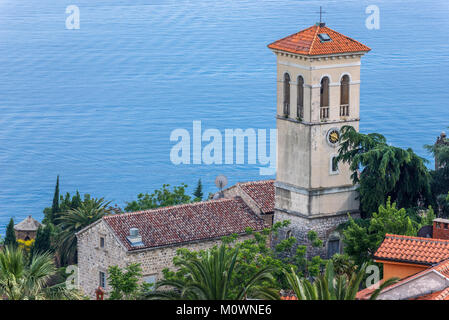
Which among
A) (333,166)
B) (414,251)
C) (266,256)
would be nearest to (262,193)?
(333,166)

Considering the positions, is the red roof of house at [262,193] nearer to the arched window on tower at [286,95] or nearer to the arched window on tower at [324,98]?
the arched window on tower at [286,95]

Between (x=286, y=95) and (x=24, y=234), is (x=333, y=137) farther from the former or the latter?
(x=24, y=234)

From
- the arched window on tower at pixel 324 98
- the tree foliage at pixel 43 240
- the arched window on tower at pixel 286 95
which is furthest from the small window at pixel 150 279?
the tree foliage at pixel 43 240

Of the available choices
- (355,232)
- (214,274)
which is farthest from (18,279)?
(355,232)

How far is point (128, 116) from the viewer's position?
182500mm

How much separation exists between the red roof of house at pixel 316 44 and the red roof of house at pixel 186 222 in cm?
823

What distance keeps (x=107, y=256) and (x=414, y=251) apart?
835 inches

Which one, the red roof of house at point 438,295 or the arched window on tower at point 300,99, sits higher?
the arched window on tower at point 300,99

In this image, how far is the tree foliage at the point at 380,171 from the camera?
191 feet

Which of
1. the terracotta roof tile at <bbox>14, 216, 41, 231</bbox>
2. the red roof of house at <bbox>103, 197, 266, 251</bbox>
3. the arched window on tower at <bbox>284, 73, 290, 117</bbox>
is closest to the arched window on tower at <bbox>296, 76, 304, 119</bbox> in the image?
the arched window on tower at <bbox>284, 73, 290, 117</bbox>

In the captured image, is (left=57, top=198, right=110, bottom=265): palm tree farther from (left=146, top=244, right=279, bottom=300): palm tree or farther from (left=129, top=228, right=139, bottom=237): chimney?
(left=146, top=244, right=279, bottom=300): palm tree

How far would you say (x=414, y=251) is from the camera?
37.8m

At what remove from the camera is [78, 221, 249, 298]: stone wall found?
54438 millimetres

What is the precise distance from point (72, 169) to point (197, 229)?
97974mm
